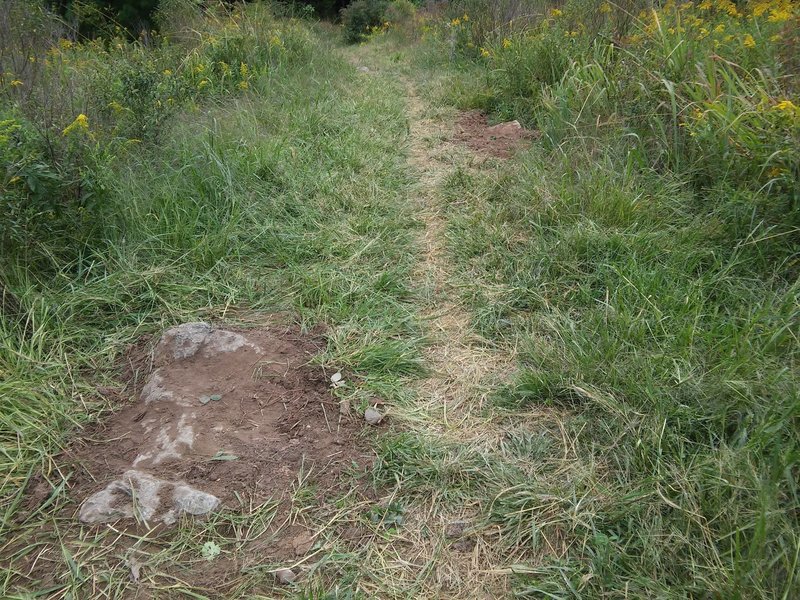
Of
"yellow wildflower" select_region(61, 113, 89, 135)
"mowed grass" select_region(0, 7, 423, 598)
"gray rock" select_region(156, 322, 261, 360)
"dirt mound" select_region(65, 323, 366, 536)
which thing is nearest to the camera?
"mowed grass" select_region(0, 7, 423, 598)

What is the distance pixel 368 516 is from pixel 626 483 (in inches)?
33.5

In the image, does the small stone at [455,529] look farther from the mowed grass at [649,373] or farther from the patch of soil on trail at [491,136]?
the patch of soil on trail at [491,136]

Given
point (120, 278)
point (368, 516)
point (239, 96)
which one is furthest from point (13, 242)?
point (239, 96)

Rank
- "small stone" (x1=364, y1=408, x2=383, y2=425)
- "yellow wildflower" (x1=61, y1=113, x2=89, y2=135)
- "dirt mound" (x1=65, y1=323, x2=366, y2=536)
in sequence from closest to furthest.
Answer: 1. "dirt mound" (x1=65, y1=323, x2=366, y2=536)
2. "small stone" (x1=364, y1=408, x2=383, y2=425)
3. "yellow wildflower" (x1=61, y1=113, x2=89, y2=135)

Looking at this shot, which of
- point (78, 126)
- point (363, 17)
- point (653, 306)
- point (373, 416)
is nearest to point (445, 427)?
point (373, 416)

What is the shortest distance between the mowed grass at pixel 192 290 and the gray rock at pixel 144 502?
5 centimetres

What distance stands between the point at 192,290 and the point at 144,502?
124 cm

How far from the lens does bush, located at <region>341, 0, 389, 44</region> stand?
1374cm

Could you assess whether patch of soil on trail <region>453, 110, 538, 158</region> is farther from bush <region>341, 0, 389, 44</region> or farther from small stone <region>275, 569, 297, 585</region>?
bush <region>341, 0, 389, 44</region>

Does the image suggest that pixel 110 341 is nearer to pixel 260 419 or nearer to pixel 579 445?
pixel 260 419

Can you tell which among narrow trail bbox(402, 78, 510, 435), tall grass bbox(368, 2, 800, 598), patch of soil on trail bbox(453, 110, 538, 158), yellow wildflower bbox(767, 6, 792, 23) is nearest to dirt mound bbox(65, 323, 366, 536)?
narrow trail bbox(402, 78, 510, 435)

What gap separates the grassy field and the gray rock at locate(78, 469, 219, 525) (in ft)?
0.20

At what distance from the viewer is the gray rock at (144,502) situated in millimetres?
1715

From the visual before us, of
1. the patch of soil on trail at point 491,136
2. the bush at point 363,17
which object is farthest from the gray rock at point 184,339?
the bush at point 363,17
